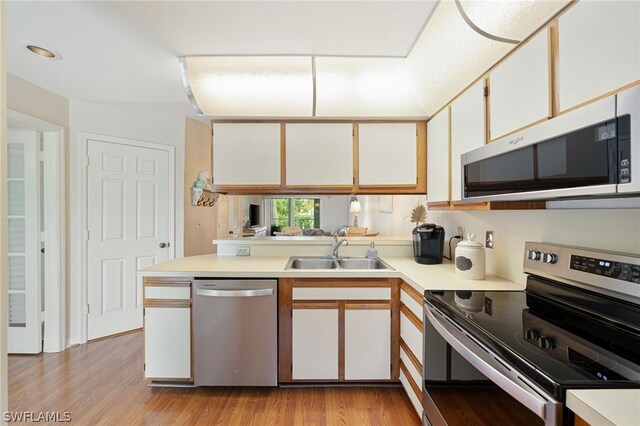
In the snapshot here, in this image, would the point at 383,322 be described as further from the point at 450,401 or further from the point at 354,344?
the point at 450,401

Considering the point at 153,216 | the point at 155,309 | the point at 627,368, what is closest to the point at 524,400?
the point at 627,368

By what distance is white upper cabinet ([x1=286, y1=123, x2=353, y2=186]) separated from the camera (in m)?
2.36

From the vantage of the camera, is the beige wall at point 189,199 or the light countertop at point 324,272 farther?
the beige wall at point 189,199

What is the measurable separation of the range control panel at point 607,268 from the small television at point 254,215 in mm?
6177

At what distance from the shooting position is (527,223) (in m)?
1.55

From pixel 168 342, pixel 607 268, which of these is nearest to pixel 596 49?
pixel 607 268

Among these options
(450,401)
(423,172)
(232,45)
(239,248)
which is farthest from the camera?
(239,248)

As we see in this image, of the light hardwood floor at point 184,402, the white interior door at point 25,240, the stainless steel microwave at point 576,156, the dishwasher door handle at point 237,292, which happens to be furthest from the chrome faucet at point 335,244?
the white interior door at point 25,240

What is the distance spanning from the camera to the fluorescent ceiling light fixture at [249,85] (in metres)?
1.99

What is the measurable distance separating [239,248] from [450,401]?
1.94 metres

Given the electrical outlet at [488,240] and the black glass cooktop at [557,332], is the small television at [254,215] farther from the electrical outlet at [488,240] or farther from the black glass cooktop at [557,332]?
the black glass cooktop at [557,332]

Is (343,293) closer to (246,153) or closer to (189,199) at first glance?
(246,153)

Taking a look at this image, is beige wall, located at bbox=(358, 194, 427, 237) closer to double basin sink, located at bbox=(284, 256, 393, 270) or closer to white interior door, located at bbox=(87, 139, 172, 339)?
double basin sink, located at bbox=(284, 256, 393, 270)
